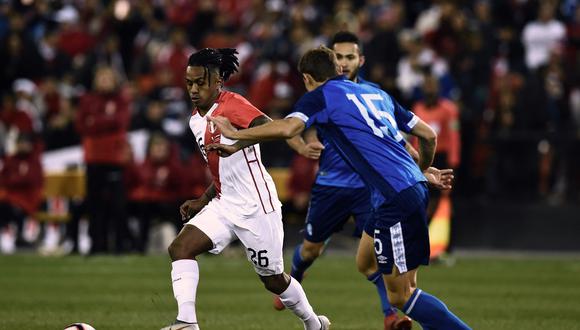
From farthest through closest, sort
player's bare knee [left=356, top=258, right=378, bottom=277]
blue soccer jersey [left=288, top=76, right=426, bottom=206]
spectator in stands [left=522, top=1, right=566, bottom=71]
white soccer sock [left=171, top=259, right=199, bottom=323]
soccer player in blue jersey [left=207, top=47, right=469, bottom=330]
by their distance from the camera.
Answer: spectator in stands [left=522, top=1, right=566, bottom=71]
player's bare knee [left=356, top=258, right=378, bottom=277]
white soccer sock [left=171, top=259, right=199, bottom=323]
blue soccer jersey [left=288, top=76, right=426, bottom=206]
soccer player in blue jersey [left=207, top=47, right=469, bottom=330]

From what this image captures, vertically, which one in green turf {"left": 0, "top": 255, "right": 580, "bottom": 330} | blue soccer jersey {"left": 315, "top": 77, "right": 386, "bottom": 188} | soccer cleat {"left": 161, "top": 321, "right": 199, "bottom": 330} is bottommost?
green turf {"left": 0, "top": 255, "right": 580, "bottom": 330}

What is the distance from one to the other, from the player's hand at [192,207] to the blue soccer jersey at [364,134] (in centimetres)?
128

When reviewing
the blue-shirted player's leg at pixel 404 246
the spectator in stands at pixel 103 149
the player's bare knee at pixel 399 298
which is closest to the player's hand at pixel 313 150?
the blue-shirted player's leg at pixel 404 246

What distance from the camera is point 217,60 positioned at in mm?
9367

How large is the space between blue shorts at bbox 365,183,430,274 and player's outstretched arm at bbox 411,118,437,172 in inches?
27.3

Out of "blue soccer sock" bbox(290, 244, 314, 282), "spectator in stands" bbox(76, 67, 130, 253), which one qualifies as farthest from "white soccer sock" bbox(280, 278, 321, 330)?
"spectator in stands" bbox(76, 67, 130, 253)

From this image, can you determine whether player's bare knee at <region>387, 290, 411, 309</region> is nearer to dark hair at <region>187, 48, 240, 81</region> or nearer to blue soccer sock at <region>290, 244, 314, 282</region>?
dark hair at <region>187, 48, 240, 81</region>

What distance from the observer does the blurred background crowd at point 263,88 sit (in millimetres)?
19969

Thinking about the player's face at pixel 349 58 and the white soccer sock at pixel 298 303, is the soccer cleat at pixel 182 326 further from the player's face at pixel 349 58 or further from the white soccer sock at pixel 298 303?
the player's face at pixel 349 58

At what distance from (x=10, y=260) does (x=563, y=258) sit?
334 inches

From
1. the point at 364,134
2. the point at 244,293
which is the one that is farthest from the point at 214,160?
the point at 244,293

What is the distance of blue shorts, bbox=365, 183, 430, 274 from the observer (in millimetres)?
8609

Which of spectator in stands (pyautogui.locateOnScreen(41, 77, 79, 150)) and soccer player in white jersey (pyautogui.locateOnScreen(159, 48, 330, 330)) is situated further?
spectator in stands (pyautogui.locateOnScreen(41, 77, 79, 150))

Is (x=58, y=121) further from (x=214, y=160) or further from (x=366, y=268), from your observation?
(x=214, y=160)
